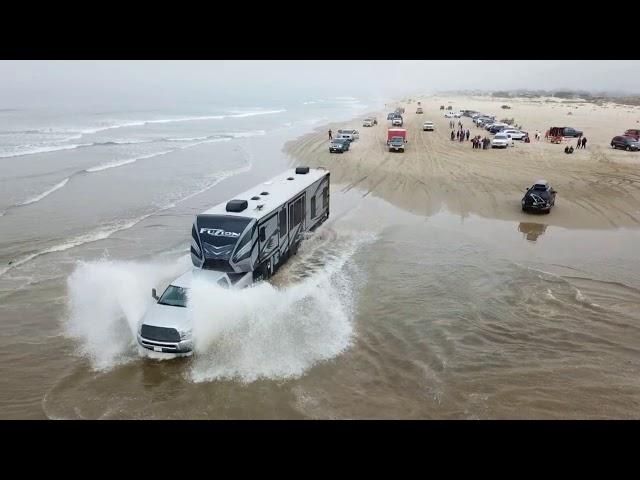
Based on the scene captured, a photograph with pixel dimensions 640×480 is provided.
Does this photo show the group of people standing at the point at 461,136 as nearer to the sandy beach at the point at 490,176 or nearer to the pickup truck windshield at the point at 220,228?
the sandy beach at the point at 490,176

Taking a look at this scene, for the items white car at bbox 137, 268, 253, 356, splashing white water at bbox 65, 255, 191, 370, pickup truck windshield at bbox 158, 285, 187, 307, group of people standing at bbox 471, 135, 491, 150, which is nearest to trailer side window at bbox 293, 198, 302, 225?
splashing white water at bbox 65, 255, 191, 370

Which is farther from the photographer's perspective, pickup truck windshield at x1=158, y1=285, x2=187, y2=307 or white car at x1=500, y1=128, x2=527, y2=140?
white car at x1=500, y1=128, x2=527, y2=140

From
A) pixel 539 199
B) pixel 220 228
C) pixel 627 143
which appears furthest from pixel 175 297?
pixel 627 143

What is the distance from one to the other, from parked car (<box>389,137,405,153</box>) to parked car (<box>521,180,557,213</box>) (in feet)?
66.1

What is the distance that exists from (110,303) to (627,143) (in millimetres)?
46251

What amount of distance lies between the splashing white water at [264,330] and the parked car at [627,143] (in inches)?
1561

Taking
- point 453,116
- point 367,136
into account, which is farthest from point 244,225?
point 453,116

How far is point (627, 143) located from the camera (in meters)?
43.1

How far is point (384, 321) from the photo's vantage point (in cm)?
1395

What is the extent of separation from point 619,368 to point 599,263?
7.99m

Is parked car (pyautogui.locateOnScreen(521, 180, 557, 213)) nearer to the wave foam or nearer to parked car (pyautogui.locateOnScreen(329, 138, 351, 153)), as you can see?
parked car (pyautogui.locateOnScreen(329, 138, 351, 153))

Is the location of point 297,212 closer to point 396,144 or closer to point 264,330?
point 264,330

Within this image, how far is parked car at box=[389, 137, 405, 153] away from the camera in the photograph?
145 ft

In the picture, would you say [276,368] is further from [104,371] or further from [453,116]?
[453,116]
